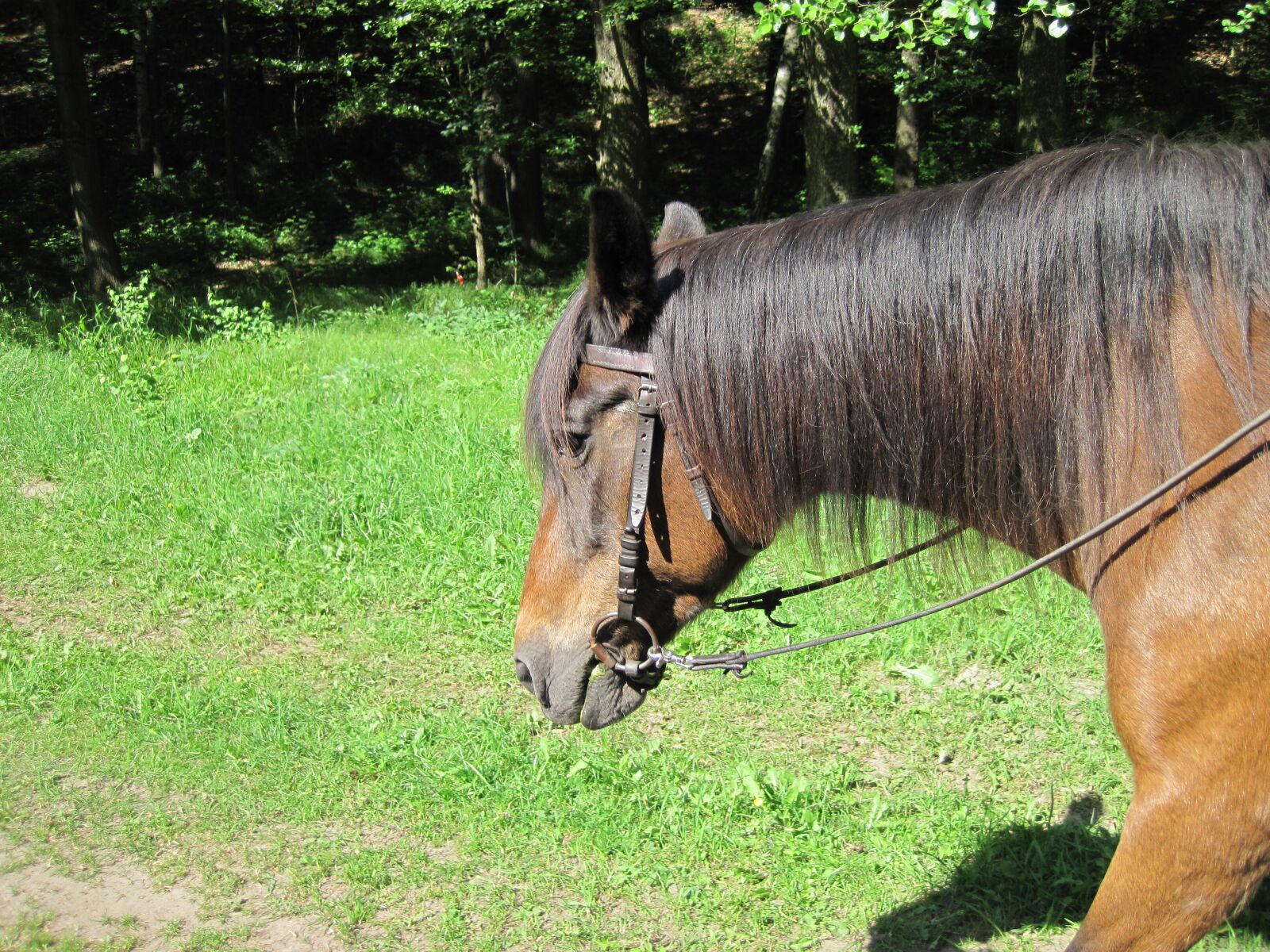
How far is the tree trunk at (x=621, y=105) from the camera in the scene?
42.5 ft

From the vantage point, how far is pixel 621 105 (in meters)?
13.1

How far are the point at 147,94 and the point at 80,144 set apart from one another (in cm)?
1005

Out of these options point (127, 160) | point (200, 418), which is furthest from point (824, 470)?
point (127, 160)

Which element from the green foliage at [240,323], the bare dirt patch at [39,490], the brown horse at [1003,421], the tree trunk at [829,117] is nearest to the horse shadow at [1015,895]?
the brown horse at [1003,421]

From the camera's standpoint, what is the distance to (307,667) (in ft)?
16.2

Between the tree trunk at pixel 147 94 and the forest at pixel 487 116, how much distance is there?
0.24ft

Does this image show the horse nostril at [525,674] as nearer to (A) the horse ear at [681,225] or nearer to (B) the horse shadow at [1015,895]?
(A) the horse ear at [681,225]

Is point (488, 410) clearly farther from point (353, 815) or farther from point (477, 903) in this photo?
point (477, 903)

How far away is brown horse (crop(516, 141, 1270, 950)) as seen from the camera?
5.86ft

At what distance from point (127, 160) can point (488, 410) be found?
1895 centimetres

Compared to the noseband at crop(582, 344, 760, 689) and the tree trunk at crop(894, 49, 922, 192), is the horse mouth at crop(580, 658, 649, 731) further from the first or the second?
the tree trunk at crop(894, 49, 922, 192)

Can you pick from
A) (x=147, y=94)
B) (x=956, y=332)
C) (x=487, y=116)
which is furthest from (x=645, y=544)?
(x=147, y=94)

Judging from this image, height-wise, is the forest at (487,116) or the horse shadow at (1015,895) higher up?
the forest at (487,116)

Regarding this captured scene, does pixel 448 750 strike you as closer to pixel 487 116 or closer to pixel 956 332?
pixel 956 332
